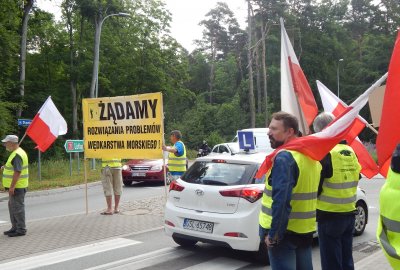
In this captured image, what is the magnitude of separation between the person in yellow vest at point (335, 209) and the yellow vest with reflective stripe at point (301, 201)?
75 centimetres

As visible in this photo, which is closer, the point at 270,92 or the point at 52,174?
the point at 52,174

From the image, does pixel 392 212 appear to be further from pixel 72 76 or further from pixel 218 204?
pixel 72 76

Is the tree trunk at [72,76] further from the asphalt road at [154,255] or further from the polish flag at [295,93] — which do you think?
the polish flag at [295,93]

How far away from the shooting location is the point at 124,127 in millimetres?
10586

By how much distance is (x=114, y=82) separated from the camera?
139ft

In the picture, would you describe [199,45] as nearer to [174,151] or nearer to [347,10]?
[347,10]

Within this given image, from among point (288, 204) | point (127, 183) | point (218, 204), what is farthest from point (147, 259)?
point (127, 183)

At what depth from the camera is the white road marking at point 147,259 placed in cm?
679

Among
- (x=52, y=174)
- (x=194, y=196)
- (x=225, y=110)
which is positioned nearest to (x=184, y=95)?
(x=225, y=110)

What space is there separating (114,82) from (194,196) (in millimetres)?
36579

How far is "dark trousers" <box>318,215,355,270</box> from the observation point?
482 centimetres

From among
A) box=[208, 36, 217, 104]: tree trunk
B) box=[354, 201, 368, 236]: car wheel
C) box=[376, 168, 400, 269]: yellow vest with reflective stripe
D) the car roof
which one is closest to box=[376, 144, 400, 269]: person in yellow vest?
box=[376, 168, 400, 269]: yellow vest with reflective stripe

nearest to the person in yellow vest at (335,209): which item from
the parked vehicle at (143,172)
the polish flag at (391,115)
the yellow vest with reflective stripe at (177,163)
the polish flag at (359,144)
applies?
the polish flag at (359,144)

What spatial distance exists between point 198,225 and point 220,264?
63cm
